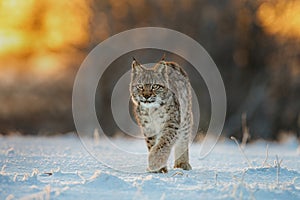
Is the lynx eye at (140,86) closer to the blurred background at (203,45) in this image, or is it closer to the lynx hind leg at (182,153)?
the lynx hind leg at (182,153)

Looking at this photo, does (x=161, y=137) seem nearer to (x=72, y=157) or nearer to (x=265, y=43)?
(x=72, y=157)

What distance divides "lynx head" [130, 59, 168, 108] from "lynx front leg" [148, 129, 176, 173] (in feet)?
1.30

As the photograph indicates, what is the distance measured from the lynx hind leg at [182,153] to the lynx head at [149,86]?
0.69 m

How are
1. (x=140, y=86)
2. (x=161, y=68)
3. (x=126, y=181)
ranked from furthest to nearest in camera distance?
(x=161, y=68), (x=140, y=86), (x=126, y=181)

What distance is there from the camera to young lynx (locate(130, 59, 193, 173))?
18.7 feet

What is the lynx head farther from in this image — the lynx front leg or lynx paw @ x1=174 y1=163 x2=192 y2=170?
lynx paw @ x1=174 y1=163 x2=192 y2=170

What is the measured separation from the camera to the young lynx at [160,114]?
18.7ft

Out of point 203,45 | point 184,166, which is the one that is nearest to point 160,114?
point 184,166

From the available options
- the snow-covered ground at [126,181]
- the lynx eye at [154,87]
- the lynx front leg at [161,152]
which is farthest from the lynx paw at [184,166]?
the lynx eye at [154,87]

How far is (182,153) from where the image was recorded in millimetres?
6188

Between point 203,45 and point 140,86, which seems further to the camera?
point 203,45

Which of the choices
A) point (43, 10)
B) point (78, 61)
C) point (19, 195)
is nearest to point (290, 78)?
point (78, 61)

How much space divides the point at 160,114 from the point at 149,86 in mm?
363

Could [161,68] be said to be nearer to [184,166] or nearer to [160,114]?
[160,114]
